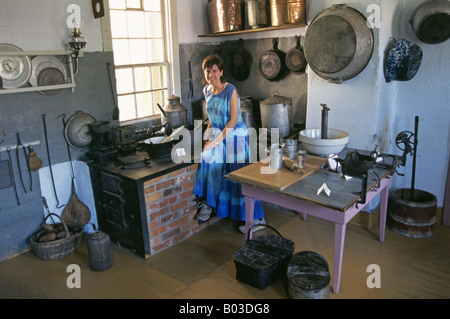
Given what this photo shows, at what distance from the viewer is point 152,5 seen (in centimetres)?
394

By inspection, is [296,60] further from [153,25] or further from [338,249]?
[338,249]

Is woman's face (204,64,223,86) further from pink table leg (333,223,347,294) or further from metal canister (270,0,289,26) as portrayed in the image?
pink table leg (333,223,347,294)

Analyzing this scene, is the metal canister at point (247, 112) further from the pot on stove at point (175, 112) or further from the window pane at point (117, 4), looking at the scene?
the window pane at point (117, 4)

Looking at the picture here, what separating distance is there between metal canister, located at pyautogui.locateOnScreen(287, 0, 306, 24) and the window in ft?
4.47

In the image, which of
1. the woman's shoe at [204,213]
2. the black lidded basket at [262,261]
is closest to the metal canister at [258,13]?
the woman's shoe at [204,213]

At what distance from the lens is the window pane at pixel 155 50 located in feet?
13.1

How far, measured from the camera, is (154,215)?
3.03 m

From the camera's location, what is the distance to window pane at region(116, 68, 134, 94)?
374 centimetres

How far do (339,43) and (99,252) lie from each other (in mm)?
2445

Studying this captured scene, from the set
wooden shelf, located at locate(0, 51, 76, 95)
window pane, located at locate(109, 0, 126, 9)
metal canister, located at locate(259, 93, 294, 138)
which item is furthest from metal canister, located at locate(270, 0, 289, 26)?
wooden shelf, located at locate(0, 51, 76, 95)

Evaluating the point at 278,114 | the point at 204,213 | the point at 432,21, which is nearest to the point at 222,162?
the point at 204,213

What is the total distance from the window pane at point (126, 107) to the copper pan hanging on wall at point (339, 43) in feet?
5.89
